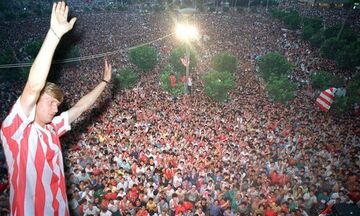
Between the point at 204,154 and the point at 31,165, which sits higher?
the point at 31,165

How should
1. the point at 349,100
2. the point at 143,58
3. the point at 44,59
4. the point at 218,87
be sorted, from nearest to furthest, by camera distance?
the point at 44,59
the point at 349,100
the point at 218,87
the point at 143,58

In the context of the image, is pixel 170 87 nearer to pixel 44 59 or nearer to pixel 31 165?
pixel 31 165

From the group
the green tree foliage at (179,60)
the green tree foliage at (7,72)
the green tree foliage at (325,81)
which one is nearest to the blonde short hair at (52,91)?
the green tree foliage at (325,81)

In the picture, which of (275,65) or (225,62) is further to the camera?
(225,62)

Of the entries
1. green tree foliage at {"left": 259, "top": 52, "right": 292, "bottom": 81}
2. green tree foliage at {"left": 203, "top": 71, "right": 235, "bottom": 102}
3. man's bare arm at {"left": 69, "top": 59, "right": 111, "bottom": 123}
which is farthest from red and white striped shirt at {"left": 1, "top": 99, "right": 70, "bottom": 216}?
green tree foliage at {"left": 259, "top": 52, "right": 292, "bottom": 81}

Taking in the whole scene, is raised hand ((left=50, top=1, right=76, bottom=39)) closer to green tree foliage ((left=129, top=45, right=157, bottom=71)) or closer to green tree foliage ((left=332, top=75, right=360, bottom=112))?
green tree foliage ((left=332, top=75, right=360, bottom=112))

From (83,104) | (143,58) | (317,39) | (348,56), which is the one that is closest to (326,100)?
(348,56)

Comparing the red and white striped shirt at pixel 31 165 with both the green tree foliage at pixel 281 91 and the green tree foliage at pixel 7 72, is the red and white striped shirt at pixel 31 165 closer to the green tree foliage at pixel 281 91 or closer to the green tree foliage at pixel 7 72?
the green tree foliage at pixel 281 91

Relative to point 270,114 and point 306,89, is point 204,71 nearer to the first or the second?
A: point 306,89
